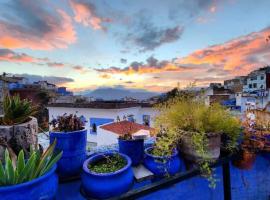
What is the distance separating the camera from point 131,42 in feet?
16.4

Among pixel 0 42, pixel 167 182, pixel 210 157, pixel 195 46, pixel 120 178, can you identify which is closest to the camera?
pixel 120 178

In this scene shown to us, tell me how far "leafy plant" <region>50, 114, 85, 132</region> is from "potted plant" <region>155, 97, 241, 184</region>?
1.45 ft

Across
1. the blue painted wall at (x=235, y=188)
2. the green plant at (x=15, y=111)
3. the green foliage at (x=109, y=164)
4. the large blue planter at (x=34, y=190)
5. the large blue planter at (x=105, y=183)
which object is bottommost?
the blue painted wall at (x=235, y=188)

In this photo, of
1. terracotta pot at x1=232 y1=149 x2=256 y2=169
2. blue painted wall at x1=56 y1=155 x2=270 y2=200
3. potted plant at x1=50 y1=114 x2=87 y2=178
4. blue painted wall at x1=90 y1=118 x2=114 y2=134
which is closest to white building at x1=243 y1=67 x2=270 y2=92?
blue painted wall at x1=90 y1=118 x2=114 y2=134

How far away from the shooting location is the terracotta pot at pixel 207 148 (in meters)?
0.99

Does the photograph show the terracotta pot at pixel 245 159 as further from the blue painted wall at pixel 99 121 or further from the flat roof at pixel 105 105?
the blue painted wall at pixel 99 121

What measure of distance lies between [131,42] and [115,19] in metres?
1.56

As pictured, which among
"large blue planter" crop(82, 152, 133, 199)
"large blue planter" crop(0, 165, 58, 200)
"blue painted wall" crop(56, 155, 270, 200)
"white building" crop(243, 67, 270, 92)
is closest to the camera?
"large blue planter" crop(0, 165, 58, 200)

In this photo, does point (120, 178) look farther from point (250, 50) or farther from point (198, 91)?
point (250, 50)

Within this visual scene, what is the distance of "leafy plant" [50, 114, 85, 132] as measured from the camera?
0.88 meters

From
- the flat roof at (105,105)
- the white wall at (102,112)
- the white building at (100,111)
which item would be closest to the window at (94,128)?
the white building at (100,111)

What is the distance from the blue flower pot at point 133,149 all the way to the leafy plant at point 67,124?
246 mm

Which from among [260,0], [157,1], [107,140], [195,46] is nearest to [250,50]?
[195,46]

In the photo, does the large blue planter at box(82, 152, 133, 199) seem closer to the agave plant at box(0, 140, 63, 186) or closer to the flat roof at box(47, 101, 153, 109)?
the agave plant at box(0, 140, 63, 186)
